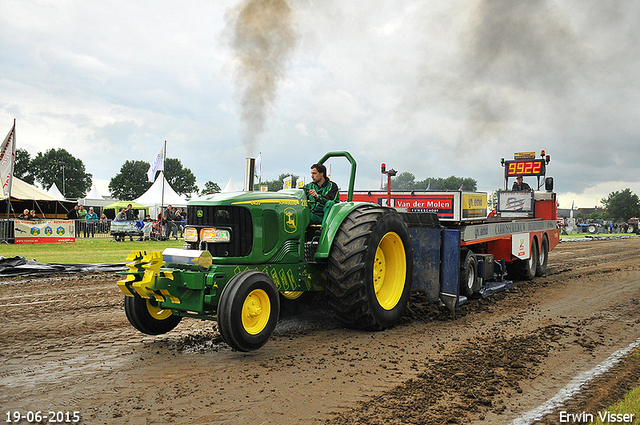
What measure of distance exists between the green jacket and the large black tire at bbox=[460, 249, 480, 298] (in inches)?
98.0

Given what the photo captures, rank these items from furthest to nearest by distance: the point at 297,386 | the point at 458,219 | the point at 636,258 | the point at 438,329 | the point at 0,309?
1. the point at 636,258
2. the point at 458,219
3. the point at 0,309
4. the point at 438,329
5. the point at 297,386

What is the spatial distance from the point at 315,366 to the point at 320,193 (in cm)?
226

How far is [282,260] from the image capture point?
4996 mm

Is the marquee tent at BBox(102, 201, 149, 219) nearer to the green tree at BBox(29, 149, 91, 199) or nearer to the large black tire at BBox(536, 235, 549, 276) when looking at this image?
the large black tire at BBox(536, 235, 549, 276)

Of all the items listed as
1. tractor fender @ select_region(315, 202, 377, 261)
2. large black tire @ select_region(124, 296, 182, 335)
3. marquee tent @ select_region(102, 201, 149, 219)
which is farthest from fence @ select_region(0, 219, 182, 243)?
tractor fender @ select_region(315, 202, 377, 261)

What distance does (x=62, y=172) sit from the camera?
242ft

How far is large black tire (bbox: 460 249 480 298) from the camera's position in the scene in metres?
7.19

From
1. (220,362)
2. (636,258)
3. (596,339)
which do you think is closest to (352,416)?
(220,362)

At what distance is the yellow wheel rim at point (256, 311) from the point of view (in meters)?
4.24

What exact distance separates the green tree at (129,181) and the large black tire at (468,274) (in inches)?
2932

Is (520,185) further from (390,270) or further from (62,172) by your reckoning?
(62,172)

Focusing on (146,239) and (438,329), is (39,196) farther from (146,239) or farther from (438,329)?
(438,329)

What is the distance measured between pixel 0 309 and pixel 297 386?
475 cm

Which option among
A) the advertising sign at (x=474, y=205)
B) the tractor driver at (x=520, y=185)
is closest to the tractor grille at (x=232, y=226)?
the advertising sign at (x=474, y=205)
